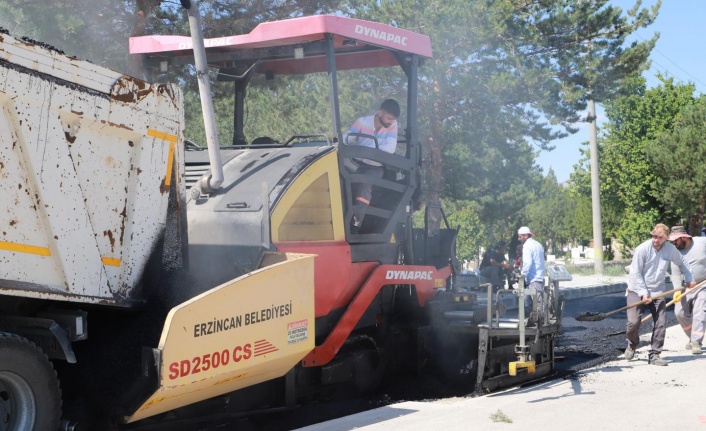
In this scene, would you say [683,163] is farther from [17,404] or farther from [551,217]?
[551,217]

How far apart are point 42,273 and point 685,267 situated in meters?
7.26

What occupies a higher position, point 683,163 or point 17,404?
point 683,163

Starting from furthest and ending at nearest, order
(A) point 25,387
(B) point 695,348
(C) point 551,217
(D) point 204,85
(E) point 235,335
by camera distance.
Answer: (C) point 551,217 < (B) point 695,348 < (D) point 204,85 < (E) point 235,335 < (A) point 25,387

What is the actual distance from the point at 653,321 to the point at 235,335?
5.62 m

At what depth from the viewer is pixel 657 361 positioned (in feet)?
28.3

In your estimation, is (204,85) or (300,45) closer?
(204,85)

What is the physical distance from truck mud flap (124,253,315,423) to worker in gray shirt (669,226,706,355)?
570cm

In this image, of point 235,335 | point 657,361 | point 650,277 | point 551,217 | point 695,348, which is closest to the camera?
point 235,335

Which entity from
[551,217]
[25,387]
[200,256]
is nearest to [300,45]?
[200,256]

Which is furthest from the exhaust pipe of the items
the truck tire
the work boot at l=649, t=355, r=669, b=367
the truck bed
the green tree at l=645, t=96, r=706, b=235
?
the green tree at l=645, t=96, r=706, b=235

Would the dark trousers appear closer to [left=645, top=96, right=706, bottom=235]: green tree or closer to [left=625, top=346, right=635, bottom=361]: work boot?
Answer: [left=625, top=346, right=635, bottom=361]: work boot

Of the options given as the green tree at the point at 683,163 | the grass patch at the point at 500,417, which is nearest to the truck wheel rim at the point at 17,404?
the grass patch at the point at 500,417

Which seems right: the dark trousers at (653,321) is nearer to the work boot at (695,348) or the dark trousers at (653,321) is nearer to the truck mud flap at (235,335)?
the work boot at (695,348)

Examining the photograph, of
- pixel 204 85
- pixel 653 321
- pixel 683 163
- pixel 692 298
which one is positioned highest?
pixel 683 163
